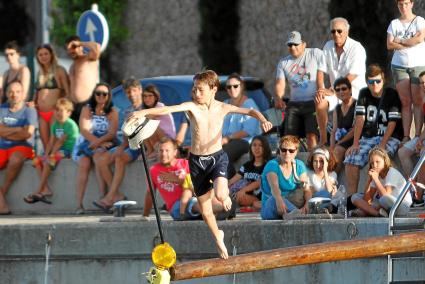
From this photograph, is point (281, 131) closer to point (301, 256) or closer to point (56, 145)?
point (56, 145)

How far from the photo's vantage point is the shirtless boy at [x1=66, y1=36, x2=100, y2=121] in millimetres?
19109

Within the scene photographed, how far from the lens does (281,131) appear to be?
57.3ft

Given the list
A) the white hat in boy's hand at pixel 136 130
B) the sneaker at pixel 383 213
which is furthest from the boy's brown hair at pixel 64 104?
the white hat in boy's hand at pixel 136 130

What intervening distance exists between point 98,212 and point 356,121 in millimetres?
3428

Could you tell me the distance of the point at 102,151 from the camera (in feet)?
58.6

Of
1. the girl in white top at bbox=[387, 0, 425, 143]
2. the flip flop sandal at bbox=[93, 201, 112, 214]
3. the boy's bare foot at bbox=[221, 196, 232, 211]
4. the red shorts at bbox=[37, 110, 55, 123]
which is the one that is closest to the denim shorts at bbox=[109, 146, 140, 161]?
the flip flop sandal at bbox=[93, 201, 112, 214]

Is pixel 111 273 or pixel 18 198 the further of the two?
pixel 18 198

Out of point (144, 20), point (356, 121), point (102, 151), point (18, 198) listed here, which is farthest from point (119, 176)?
point (144, 20)

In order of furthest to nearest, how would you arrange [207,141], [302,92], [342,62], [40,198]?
[40,198], [302,92], [342,62], [207,141]

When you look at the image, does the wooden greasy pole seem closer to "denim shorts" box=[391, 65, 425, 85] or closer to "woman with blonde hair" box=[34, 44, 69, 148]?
"denim shorts" box=[391, 65, 425, 85]

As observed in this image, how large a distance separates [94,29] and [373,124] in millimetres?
6027

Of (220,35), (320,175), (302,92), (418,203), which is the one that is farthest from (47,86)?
(220,35)

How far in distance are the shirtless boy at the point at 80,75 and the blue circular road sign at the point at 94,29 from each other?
145 centimetres

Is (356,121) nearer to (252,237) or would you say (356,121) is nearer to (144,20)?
(252,237)
